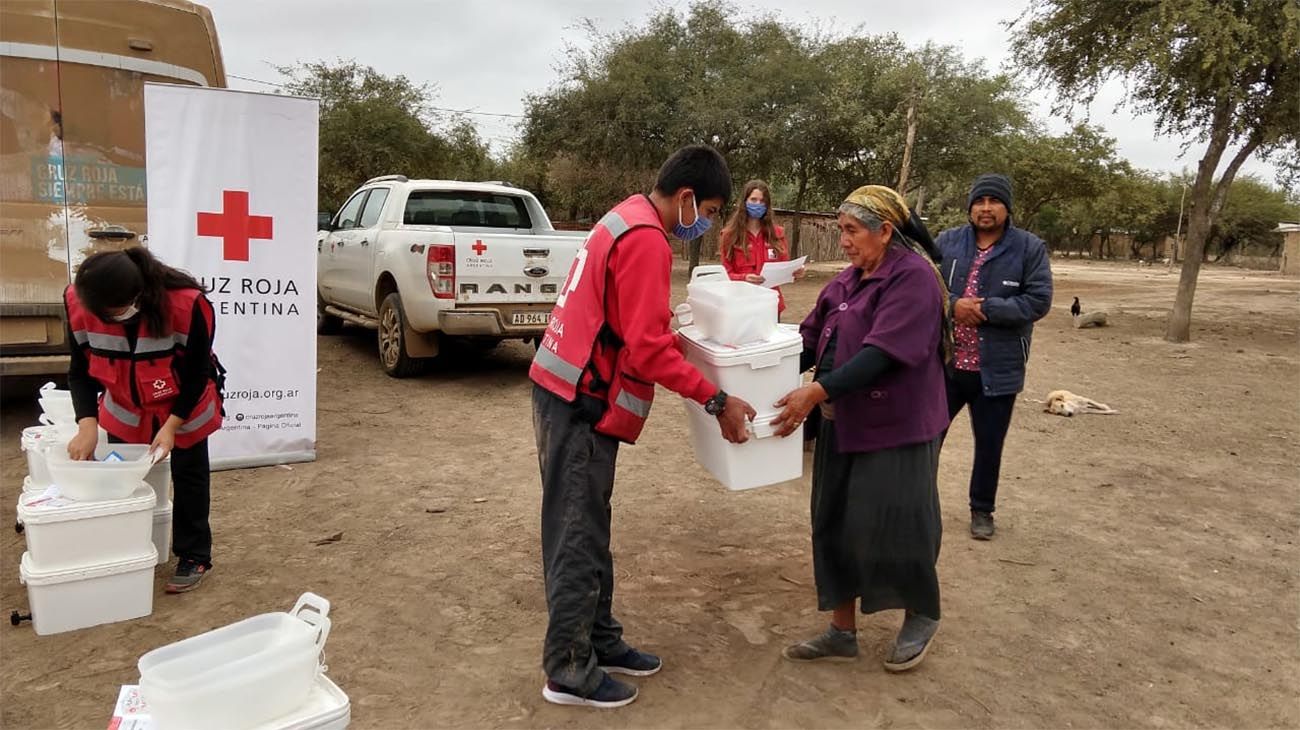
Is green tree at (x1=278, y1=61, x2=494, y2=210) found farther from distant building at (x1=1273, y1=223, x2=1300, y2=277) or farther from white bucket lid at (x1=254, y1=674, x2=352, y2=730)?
distant building at (x1=1273, y1=223, x2=1300, y2=277)

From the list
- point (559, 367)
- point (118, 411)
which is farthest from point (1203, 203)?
point (118, 411)

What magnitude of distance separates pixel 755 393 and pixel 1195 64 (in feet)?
34.0

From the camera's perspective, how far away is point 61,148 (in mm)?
5535

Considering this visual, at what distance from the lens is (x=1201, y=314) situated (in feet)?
52.1

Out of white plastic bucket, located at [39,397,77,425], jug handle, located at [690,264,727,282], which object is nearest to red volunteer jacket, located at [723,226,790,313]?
jug handle, located at [690,264,727,282]

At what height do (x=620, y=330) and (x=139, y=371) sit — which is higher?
(x=620, y=330)

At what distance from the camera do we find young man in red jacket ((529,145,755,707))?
2553 millimetres

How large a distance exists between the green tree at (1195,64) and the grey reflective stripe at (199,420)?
1064 cm

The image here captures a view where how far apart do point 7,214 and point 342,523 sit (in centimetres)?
314

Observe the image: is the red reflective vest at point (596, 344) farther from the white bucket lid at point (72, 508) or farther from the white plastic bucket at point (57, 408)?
the white plastic bucket at point (57, 408)

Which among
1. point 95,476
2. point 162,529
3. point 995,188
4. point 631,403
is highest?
point 995,188

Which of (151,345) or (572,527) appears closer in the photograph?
(572,527)

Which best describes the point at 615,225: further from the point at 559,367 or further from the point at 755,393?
the point at 755,393

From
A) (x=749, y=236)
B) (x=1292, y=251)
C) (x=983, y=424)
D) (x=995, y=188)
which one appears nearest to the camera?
(x=995, y=188)
